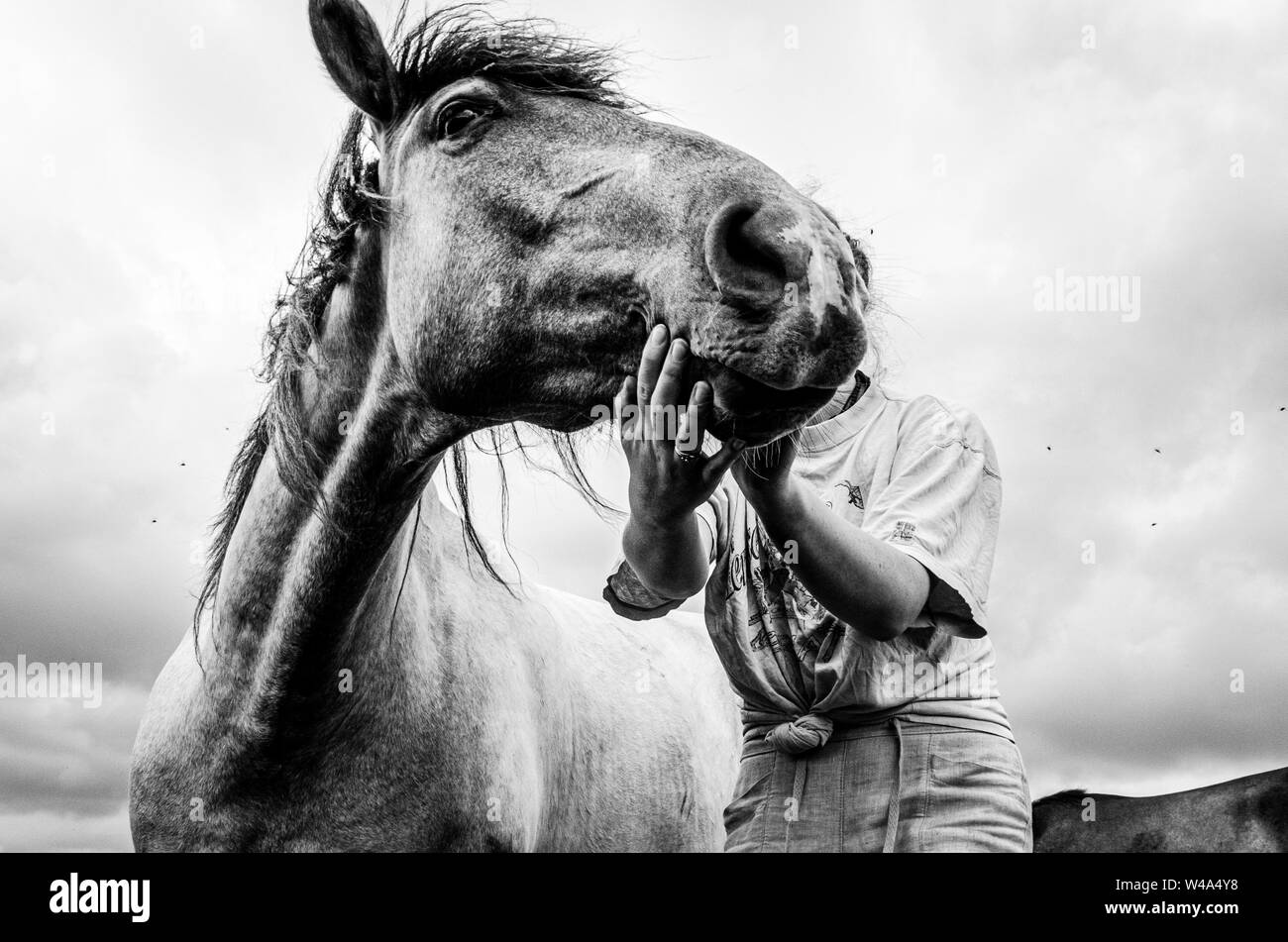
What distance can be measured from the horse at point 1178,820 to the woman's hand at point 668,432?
716cm

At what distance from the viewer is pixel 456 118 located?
263 cm

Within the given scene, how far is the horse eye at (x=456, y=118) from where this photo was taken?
2.62 metres

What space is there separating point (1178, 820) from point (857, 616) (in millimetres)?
7623

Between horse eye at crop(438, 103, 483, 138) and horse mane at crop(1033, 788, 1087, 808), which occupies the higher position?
horse eye at crop(438, 103, 483, 138)

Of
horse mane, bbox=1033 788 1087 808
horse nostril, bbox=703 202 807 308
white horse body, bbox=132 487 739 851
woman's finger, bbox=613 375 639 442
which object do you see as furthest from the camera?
horse mane, bbox=1033 788 1087 808

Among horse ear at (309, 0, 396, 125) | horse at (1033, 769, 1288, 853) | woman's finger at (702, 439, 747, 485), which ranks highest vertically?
horse ear at (309, 0, 396, 125)

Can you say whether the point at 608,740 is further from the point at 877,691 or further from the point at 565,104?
the point at 565,104

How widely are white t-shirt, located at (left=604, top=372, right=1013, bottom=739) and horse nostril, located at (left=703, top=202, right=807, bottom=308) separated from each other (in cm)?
61

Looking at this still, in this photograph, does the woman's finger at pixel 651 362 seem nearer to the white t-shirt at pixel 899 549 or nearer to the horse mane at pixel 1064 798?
the white t-shirt at pixel 899 549

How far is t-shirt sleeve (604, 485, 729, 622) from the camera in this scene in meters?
2.96

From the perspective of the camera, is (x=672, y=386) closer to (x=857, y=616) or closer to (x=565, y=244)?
(x=565, y=244)

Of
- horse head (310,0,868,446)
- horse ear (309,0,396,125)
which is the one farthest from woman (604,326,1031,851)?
horse ear (309,0,396,125)

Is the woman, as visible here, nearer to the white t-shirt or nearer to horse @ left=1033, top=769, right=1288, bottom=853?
the white t-shirt
